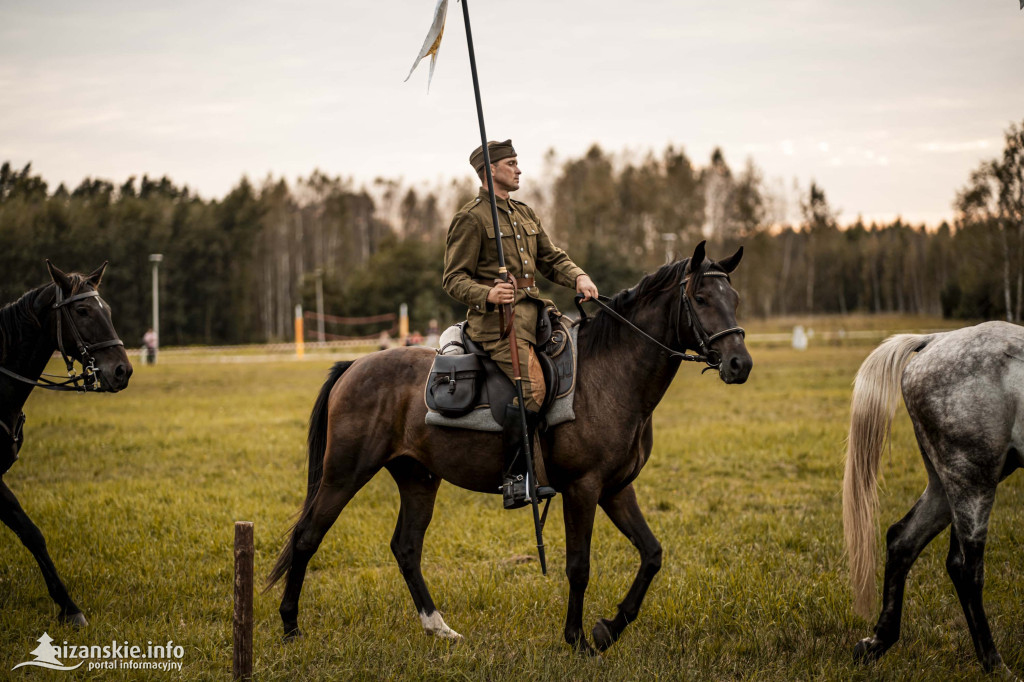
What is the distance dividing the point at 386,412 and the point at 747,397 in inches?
596

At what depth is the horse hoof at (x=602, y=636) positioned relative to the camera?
4961 mm

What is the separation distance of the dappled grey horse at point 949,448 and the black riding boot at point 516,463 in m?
2.23

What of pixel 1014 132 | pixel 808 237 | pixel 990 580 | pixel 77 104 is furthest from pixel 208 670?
pixel 808 237

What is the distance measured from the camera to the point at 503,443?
504 cm

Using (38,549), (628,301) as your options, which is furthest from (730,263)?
(38,549)

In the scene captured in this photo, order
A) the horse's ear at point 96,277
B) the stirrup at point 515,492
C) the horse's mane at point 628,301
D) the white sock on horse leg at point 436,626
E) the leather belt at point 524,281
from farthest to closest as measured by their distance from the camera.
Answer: the horse's ear at point 96,277 < the white sock on horse leg at point 436,626 < the leather belt at point 524,281 < the horse's mane at point 628,301 < the stirrup at point 515,492

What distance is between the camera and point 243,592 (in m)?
4.02

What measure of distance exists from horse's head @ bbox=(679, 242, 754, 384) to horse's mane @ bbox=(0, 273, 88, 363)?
4.69m

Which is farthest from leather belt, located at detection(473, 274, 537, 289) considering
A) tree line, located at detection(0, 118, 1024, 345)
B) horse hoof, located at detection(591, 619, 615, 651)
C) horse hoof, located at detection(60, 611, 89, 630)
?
tree line, located at detection(0, 118, 1024, 345)

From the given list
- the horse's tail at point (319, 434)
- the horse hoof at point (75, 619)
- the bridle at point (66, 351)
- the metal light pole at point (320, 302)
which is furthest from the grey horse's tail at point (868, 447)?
the metal light pole at point (320, 302)

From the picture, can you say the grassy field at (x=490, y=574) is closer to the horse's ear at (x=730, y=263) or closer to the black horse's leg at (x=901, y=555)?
the black horse's leg at (x=901, y=555)

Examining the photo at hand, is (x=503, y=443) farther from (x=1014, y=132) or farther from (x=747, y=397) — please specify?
(x=1014, y=132)

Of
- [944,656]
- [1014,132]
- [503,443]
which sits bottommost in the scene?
[944,656]

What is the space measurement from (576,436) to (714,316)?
3.76ft
